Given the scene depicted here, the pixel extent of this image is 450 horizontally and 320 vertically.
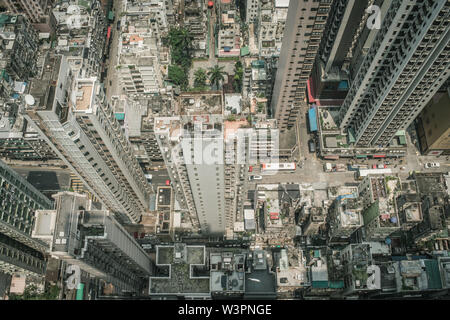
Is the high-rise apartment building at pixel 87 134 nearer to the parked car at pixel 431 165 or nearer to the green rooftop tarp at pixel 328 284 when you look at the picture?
the green rooftop tarp at pixel 328 284

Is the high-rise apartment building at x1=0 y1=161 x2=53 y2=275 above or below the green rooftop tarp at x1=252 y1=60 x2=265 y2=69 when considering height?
below

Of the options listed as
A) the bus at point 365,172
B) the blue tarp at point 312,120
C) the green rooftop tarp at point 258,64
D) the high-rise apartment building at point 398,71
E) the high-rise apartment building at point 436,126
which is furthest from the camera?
the blue tarp at point 312,120

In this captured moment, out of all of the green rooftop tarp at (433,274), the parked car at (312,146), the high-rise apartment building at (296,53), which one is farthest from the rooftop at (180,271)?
the green rooftop tarp at (433,274)

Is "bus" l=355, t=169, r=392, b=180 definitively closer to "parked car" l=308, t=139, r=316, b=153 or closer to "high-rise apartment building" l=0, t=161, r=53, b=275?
"parked car" l=308, t=139, r=316, b=153

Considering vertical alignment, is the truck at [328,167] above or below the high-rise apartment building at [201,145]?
above

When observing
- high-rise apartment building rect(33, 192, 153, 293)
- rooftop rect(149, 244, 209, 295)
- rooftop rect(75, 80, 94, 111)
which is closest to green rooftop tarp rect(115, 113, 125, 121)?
rooftop rect(149, 244, 209, 295)

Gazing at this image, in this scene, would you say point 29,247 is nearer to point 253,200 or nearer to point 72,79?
point 72,79

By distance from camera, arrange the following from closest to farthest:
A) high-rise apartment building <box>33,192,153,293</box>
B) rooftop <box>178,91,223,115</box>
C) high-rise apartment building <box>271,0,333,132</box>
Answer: high-rise apartment building <box>33,192,153,293</box>
rooftop <box>178,91,223,115</box>
high-rise apartment building <box>271,0,333,132</box>

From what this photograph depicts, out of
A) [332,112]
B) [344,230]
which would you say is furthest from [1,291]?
[332,112]

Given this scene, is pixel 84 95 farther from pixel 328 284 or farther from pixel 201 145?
pixel 328 284
